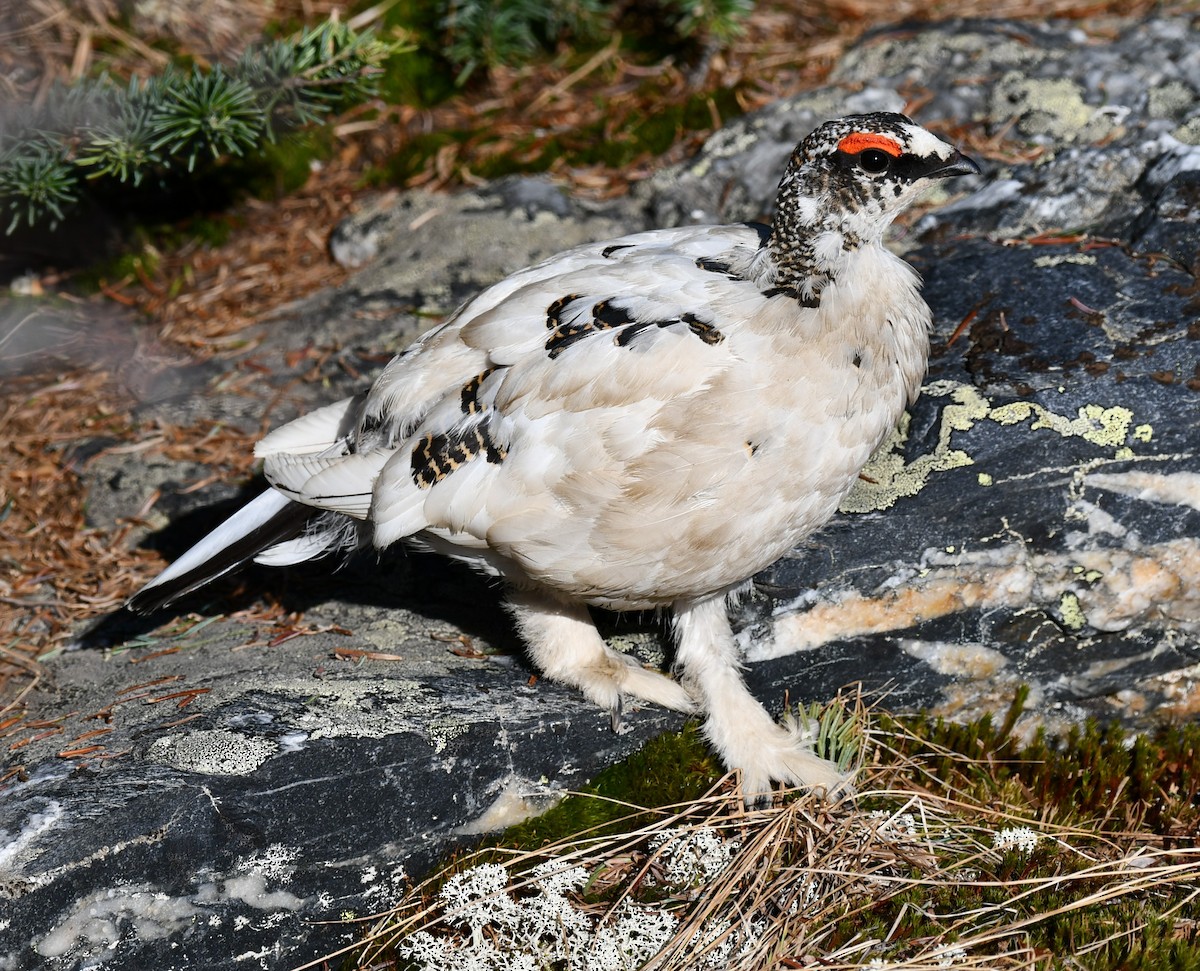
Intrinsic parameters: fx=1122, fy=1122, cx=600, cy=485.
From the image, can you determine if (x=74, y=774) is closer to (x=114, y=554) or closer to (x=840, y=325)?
(x=114, y=554)

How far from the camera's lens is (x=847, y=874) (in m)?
3.29

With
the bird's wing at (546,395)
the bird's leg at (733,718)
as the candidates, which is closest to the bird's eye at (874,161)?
the bird's wing at (546,395)

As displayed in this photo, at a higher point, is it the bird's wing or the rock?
the bird's wing

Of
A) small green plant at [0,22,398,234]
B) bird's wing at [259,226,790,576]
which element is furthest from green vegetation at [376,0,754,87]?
bird's wing at [259,226,790,576]

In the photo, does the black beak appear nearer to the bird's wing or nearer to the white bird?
the white bird

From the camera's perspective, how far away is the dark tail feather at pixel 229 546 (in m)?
3.81

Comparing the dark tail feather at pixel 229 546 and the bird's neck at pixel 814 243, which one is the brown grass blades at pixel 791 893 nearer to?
the dark tail feather at pixel 229 546

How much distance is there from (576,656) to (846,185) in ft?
5.69

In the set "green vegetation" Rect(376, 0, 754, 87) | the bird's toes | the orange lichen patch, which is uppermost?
"green vegetation" Rect(376, 0, 754, 87)

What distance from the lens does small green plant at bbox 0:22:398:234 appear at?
14.4ft

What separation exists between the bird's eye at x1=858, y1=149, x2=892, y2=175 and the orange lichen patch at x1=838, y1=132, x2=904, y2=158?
10 mm

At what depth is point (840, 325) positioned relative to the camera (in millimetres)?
3133

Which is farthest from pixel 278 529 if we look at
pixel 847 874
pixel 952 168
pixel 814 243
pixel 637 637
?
pixel 952 168

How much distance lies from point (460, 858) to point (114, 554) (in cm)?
203
